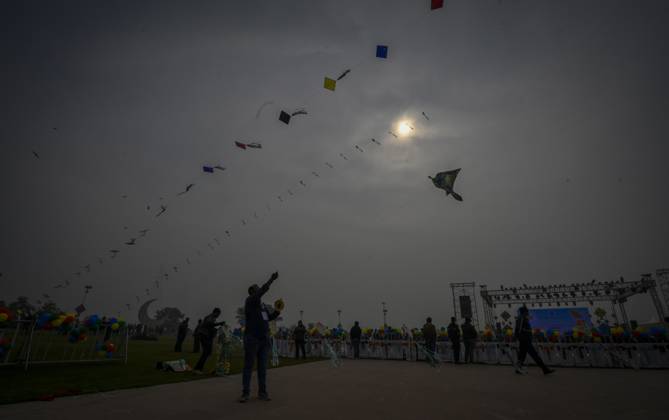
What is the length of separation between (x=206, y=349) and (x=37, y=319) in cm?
462

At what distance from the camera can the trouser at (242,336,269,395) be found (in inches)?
183

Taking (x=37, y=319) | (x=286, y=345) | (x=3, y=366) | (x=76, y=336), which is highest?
(x=37, y=319)

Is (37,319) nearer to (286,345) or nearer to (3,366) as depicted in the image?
(3,366)

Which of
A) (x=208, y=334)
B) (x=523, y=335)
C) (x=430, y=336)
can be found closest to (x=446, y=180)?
(x=523, y=335)

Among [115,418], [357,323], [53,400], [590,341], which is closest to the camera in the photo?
[115,418]

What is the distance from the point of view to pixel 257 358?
4.88 metres

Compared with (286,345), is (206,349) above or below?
above

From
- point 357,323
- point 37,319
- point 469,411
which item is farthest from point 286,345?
point 469,411

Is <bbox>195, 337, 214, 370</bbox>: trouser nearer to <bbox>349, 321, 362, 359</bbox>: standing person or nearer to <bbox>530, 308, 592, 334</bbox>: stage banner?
<bbox>349, 321, 362, 359</bbox>: standing person

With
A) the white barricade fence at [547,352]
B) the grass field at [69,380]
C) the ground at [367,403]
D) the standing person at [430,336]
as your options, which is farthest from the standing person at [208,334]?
the white barricade fence at [547,352]

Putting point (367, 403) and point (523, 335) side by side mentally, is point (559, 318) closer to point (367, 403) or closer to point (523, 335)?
point (523, 335)

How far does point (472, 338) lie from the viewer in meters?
13.2

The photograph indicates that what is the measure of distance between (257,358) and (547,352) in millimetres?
14454

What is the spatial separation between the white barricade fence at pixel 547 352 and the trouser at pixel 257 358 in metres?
9.99
